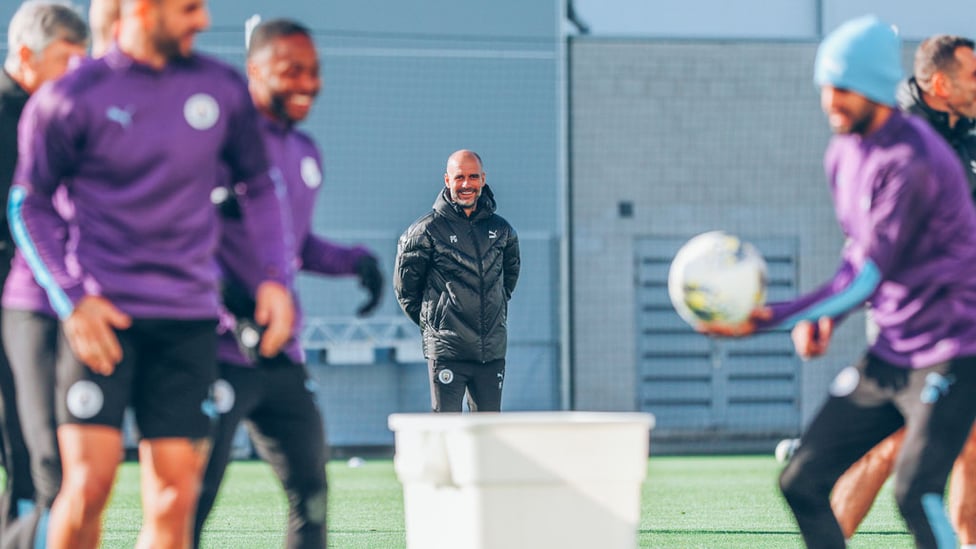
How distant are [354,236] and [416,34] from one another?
2529mm

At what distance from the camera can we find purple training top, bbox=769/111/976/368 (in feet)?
16.4

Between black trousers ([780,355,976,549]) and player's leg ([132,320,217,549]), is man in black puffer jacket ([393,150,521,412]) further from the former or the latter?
player's leg ([132,320,217,549])

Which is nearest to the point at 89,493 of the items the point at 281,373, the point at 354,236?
the point at 281,373

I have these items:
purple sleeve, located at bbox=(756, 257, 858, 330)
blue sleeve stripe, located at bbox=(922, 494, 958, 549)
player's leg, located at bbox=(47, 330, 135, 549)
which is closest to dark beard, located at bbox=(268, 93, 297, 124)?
player's leg, located at bbox=(47, 330, 135, 549)

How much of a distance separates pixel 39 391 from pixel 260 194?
0.86 metres

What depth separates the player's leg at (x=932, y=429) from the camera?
16.7 feet

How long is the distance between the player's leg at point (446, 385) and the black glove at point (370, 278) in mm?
3946

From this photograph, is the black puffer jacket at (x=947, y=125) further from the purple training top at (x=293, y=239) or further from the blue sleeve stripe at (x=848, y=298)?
the purple training top at (x=293, y=239)

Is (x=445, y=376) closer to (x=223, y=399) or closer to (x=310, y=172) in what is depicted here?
(x=310, y=172)

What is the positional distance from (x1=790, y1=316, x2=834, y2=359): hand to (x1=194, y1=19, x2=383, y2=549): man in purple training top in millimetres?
1362

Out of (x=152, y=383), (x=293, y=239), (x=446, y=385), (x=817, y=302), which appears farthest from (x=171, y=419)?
(x=446, y=385)

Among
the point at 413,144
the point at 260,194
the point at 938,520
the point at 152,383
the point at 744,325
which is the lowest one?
the point at 938,520

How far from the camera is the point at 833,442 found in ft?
17.3

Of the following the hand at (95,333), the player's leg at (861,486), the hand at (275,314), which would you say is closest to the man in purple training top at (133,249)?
the hand at (95,333)
